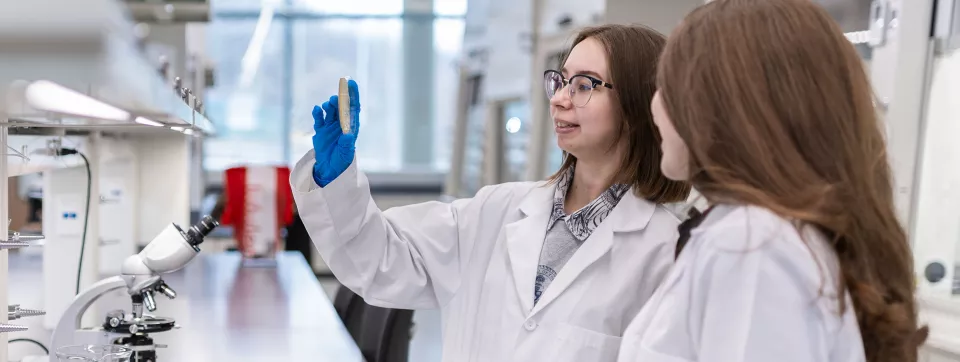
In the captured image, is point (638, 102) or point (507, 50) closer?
point (638, 102)

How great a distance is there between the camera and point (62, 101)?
0.89m

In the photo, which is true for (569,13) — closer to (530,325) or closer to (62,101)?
(530,325)

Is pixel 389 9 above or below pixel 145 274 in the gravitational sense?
above

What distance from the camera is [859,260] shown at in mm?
978

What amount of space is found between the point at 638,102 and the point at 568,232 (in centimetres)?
27

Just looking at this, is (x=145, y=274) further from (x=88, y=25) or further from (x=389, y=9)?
(x=389, y=9)

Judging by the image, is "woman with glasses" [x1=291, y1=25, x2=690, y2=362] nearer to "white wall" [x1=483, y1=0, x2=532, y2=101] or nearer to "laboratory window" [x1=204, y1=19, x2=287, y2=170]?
"white wall" [x1=483, y1=0, x2=532, y2=101]

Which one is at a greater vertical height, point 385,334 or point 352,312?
point 385,334

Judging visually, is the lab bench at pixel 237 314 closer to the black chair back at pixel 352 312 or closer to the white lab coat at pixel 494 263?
the black chair back at pixel 352 312

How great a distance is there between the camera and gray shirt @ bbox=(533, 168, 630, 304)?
150cm

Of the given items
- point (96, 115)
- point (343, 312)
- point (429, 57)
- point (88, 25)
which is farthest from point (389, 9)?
point (88, 25)

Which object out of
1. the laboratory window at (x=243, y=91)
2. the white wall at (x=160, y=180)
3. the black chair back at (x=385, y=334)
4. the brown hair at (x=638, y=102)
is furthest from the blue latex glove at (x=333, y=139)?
the laboratory window at (x=243, y=91)

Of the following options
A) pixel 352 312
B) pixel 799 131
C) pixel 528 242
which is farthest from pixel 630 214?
pixel 352 312

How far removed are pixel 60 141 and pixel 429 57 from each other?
652 centimetres
